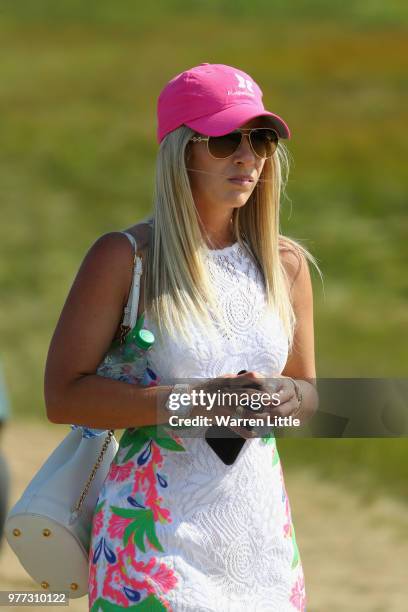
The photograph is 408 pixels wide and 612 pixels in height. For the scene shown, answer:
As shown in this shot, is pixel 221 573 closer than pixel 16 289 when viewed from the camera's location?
Yes

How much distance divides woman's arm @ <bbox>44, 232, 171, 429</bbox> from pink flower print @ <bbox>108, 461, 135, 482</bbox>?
0.24 feet

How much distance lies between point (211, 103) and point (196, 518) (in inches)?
28.3

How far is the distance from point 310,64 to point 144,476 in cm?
2048

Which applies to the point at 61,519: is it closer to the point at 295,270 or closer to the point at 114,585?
the point at 114,585

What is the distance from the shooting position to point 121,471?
7.24 ft

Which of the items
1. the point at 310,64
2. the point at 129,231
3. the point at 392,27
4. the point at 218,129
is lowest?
the point at 129,231

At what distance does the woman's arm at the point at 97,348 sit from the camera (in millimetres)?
2166

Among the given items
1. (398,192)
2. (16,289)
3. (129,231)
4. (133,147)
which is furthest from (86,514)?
(133,147)

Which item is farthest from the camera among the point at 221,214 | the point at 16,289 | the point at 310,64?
the point at 310,64

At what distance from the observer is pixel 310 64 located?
22.1 metres

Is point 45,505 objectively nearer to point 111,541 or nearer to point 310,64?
point 111,541

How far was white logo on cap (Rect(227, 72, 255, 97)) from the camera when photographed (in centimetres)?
229

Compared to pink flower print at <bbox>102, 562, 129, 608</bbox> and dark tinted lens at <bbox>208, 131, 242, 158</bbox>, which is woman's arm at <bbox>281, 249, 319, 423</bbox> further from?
pink flower print at <bbox>102, 562, 129, 608</bbox>

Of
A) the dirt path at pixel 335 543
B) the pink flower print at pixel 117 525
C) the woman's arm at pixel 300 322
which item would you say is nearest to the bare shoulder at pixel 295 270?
the woman's arm at pixel 300 322
